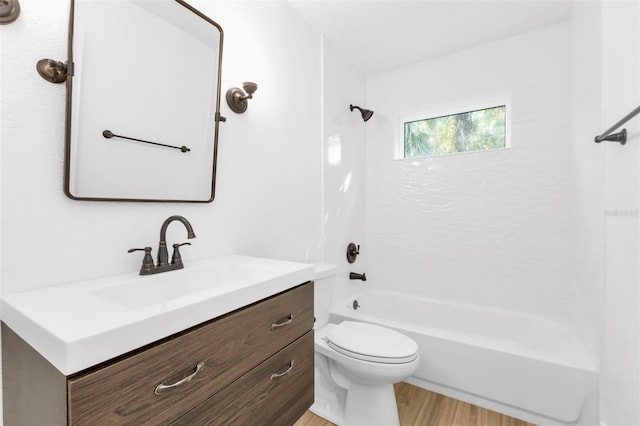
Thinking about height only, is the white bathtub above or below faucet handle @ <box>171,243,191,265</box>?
below

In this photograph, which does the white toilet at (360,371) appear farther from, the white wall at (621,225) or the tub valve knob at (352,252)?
the white wall at (621,225)

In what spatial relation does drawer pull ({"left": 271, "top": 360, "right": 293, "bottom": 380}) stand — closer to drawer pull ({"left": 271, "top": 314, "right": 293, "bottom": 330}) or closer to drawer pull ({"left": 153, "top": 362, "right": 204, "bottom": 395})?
drawer pull ({"left": 271, "top": 314, "right": 293, "bottom": 330})

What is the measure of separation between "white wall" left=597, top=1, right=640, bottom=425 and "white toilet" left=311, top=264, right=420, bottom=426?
30.9 inches

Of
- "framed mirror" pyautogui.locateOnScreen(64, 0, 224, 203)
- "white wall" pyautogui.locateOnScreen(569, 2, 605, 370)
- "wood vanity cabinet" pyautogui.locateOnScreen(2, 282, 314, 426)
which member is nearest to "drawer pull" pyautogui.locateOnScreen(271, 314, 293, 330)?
"wood vanity cabinet" pyautogui.locateOnScreen(2, 282, 314, 426)

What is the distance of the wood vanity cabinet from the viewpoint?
20.5 inches

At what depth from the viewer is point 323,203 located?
214 centimetres

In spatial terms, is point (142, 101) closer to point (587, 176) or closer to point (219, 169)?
point (219, 169)

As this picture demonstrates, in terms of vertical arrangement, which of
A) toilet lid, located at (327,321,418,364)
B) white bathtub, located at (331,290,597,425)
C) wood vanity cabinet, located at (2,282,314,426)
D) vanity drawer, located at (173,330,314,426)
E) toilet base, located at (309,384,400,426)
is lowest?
toilet base, located at (309,384,400,426)

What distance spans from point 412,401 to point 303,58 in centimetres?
235

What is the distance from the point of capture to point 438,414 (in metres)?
1.69

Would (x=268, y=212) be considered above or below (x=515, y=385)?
above

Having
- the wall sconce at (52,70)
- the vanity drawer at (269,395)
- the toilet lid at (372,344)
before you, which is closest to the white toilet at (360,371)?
the toilet lid at (372,344)

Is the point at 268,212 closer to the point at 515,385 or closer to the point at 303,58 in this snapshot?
the point at 303,58

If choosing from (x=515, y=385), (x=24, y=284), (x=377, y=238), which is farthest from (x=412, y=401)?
(x=24, y=284)
